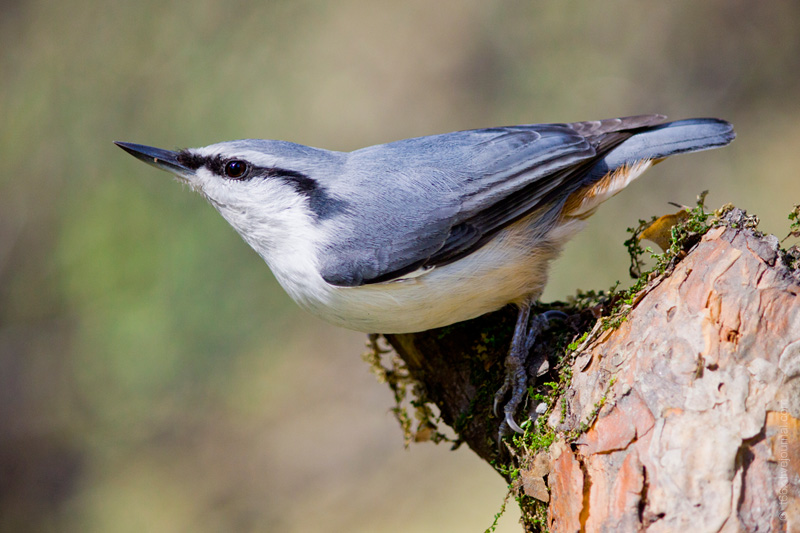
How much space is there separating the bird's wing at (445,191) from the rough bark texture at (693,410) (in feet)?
2.30

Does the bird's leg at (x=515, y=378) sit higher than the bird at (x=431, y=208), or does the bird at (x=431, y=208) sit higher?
the bird at (x=431, y=208)

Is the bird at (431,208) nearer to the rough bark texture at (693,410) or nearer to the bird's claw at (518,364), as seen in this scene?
the bird's claw at (518,364)

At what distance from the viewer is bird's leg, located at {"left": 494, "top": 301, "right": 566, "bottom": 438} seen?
92.7 inches

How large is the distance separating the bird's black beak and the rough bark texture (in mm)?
1855

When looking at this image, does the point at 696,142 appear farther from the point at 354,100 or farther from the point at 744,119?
the point at 354,100

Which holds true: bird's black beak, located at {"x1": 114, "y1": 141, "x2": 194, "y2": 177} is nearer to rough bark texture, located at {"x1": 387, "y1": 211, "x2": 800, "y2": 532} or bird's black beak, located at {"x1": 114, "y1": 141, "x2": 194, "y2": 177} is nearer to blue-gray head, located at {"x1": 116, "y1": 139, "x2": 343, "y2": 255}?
blue-gray head, located at {"x1": 116, "y1": 139, "x2": 343, "y2": 255}

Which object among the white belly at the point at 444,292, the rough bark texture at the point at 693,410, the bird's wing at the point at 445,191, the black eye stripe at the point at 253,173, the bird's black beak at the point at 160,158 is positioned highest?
the bird's black beak at the point at 160,158

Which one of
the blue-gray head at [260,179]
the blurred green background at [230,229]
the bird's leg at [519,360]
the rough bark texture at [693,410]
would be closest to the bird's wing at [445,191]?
the blue-gray head at [260,179]

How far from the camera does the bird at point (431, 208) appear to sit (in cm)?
243

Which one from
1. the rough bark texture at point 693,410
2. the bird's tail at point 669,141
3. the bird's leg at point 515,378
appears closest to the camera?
the rough bark texture at point 693,410

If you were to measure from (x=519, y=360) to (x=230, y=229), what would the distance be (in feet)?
11.8

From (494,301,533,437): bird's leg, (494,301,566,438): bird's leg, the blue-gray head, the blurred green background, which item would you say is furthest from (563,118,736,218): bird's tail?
the blurred green background

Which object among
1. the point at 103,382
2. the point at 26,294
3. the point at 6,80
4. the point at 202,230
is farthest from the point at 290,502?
the point at 6,80

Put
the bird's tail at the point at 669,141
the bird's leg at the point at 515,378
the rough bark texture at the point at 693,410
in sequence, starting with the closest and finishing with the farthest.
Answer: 1. the rough bark texture at the point at 693,410
2. the bird's leg at the point at 515,378
3. the bird's tail at the point at 669,141
